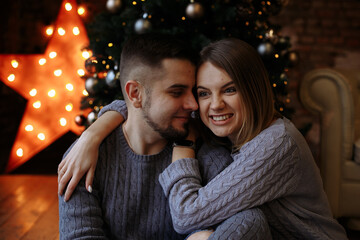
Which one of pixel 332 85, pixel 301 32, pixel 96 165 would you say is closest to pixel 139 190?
pixel 96 165

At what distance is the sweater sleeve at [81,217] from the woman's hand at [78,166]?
0.03m

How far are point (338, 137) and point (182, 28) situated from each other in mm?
1227

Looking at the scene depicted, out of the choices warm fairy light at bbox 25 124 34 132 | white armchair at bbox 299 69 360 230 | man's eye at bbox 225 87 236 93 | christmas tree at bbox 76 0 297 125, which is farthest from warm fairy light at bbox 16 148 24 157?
white armchair at bbox 299 69 360 230

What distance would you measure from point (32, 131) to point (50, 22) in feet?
3.76

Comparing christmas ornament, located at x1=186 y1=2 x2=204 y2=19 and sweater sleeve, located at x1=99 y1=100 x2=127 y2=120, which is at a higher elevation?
christmas ornament, located at x1=186 y1=2 x2=204 y2=19

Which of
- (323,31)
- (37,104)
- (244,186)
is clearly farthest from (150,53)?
(323,31)

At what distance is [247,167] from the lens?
1.08 meters

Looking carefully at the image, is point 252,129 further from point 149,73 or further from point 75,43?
point 75,43

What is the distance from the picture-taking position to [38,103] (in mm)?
2715

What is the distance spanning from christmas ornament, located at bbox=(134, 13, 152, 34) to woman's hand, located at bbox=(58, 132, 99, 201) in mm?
808

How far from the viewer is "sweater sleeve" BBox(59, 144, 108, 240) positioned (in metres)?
1.12

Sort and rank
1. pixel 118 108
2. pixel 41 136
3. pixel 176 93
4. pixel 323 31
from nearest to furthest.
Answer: pixel 176 93, pixel 118 108, pixel 41 136, pixel 323 31

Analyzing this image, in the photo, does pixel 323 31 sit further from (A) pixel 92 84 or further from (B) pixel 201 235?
(B) pixel 201 235

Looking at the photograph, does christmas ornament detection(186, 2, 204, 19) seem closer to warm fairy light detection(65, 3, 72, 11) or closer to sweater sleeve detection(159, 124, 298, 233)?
sweater sleeve detection(159, 124, 298, 233)
